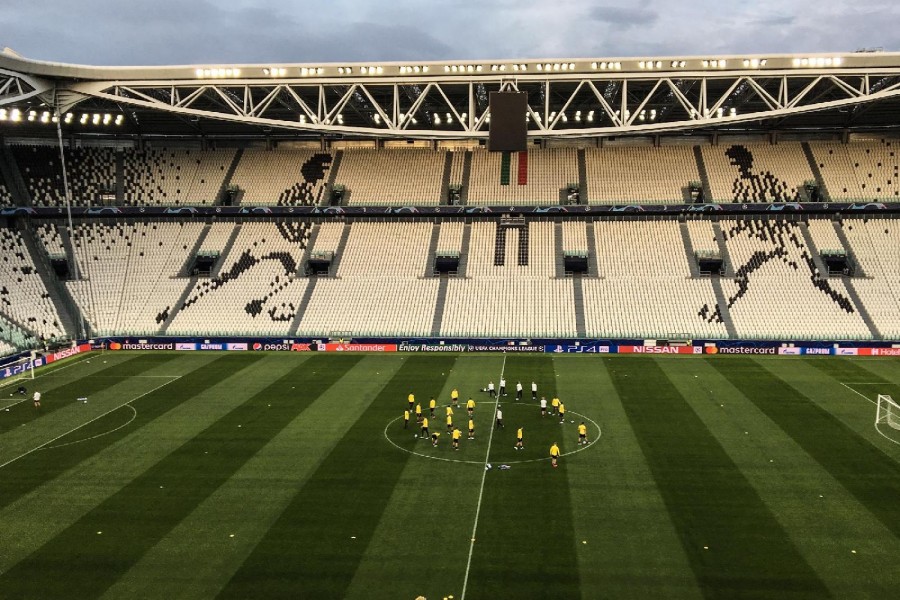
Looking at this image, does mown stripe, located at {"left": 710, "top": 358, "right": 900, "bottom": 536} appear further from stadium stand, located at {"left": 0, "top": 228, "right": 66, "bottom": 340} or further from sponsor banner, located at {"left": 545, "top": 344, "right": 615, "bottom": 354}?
stadium stand, located at {"left": 0, "top": 228, "right": 66, "bottom": 340}

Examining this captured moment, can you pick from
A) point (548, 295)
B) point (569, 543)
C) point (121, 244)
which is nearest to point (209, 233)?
point (121, 244)

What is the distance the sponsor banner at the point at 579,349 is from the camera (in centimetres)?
4553

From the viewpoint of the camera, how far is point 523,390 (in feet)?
118

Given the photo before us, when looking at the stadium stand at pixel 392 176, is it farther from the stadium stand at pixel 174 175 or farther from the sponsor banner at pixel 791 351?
the sponsor banner at pixel 791 351

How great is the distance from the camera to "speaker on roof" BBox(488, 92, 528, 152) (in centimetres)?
4288

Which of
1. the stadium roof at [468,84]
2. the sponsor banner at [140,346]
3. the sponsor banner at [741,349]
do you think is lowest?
the sponsor banner at [741,349]

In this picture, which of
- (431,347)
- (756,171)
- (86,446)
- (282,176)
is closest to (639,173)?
(756,171)

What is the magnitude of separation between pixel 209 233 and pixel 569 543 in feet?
148

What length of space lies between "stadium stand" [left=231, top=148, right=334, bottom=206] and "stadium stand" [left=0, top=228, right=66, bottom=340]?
1578 centimetres

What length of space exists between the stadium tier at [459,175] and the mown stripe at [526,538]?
34940mm

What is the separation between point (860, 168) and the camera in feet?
185

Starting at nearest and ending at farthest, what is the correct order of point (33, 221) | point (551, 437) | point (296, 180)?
point (551, 437), point (33, 221), point (296, 180)

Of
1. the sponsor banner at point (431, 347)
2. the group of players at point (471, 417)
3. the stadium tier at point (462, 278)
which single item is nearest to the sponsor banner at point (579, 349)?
the stadium tier at point (462, 278)

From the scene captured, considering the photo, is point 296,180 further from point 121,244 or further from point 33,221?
point 33,221
